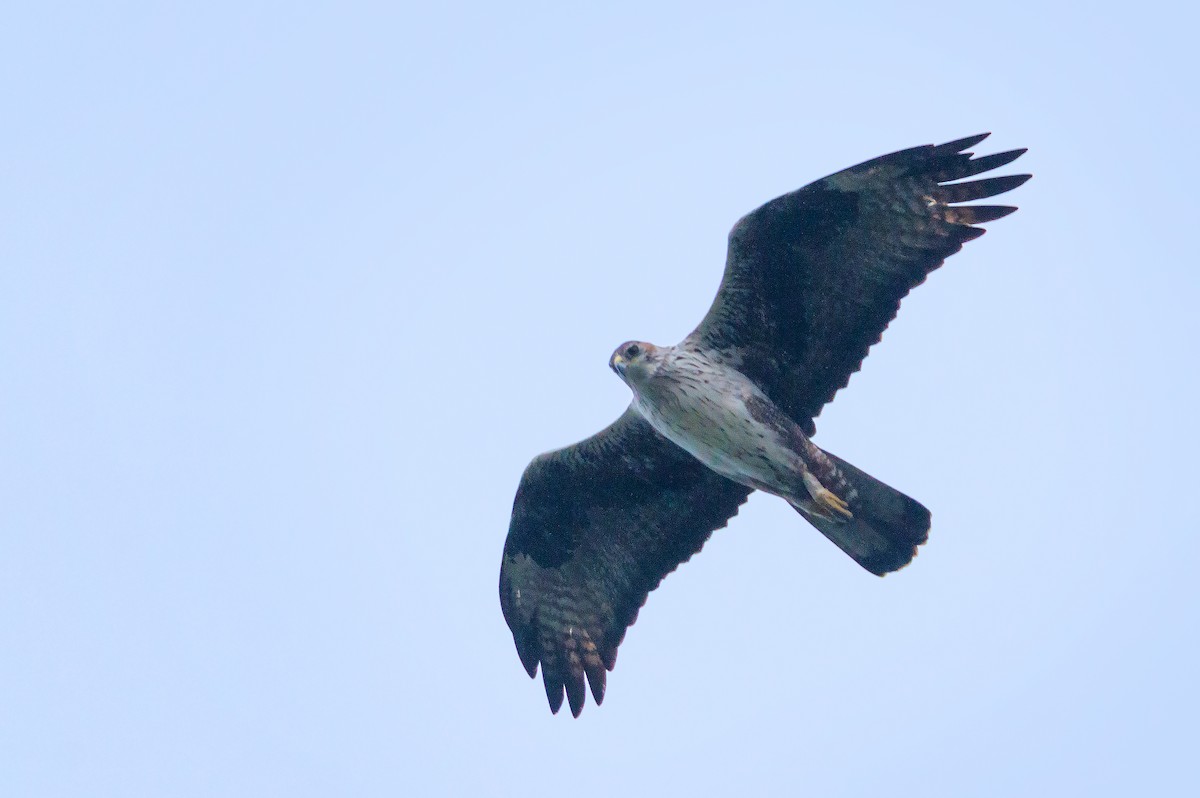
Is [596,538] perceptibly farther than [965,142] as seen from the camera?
Yes

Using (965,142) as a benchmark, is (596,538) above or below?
below

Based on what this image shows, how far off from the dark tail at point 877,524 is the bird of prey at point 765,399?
0.04ft

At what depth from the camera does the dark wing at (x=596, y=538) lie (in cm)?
1175

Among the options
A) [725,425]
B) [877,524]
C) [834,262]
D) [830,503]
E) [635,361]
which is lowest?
[877,524]

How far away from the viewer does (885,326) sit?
35.7 feet

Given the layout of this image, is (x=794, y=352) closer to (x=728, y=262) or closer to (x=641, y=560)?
(x=728, y=262)

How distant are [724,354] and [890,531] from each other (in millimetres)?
1742

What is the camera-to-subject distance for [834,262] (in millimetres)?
10820

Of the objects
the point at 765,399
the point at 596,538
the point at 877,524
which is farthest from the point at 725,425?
the point at 596,538

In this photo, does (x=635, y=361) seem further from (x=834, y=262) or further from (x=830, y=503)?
(x=830, y=503)

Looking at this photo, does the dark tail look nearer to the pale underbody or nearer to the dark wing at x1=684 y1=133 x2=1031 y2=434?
the pale underbody

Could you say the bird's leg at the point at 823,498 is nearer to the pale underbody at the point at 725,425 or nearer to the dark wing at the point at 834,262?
the pale underbody at the point at 725,425

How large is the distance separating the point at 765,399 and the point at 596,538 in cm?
194

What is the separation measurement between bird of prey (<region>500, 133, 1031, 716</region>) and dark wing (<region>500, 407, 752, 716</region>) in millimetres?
12
